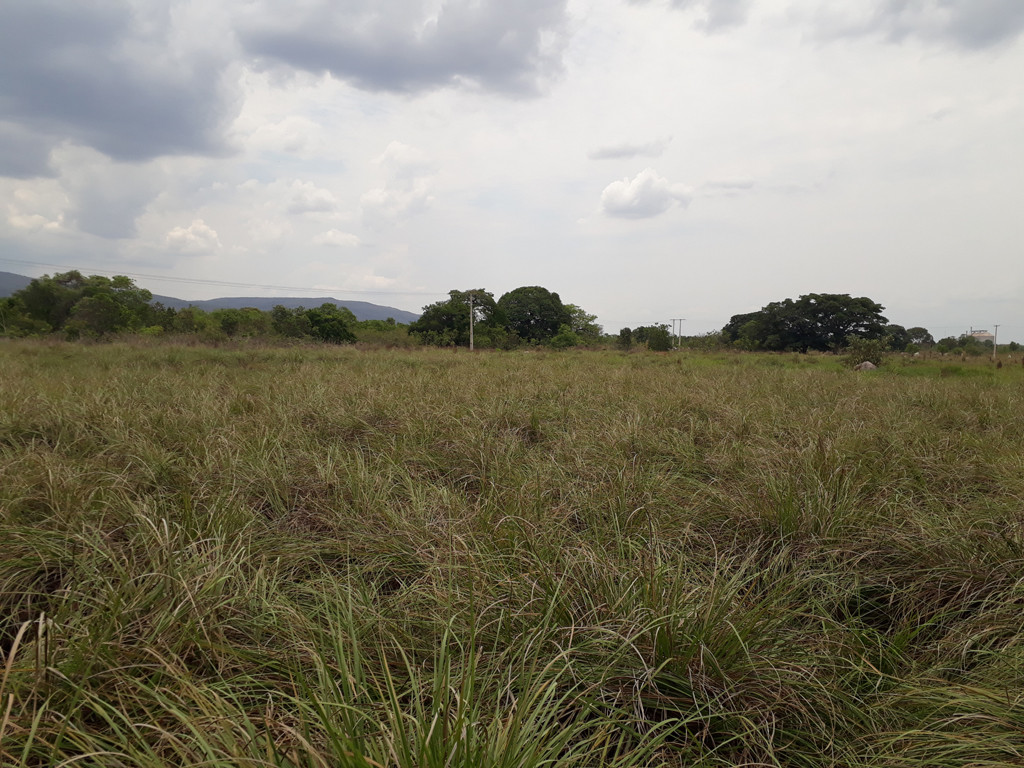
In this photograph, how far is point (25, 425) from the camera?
157 inches

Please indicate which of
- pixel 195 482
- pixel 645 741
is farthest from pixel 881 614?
pixel 195 482

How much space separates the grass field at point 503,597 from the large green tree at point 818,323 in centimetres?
5059

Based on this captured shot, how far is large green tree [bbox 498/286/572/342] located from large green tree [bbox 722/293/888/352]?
1740 centimetres

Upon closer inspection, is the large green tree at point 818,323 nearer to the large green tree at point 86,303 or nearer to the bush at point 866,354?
the bush at point 866,354

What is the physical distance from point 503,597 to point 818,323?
58.8 meters

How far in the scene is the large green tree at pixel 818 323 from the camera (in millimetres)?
50062

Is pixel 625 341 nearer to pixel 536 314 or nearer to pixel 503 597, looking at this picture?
pixel 536 314

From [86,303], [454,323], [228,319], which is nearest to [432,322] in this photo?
[454,323]

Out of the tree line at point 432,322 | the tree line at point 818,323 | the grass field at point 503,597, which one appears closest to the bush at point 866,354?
the tree line at point 432,322

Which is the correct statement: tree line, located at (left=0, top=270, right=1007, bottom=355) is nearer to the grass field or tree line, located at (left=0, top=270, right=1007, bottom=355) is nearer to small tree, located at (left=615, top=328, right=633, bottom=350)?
small tree, located at (left=615, top=328, right=633, bottom=350)

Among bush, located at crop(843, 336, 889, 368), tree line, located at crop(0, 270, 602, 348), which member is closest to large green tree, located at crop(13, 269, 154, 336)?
tree line, located at crop(0, 270, 602, 348)

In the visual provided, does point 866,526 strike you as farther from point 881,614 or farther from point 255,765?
point 255,765

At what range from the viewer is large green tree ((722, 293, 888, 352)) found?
5006 cm

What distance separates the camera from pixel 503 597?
1721mm
